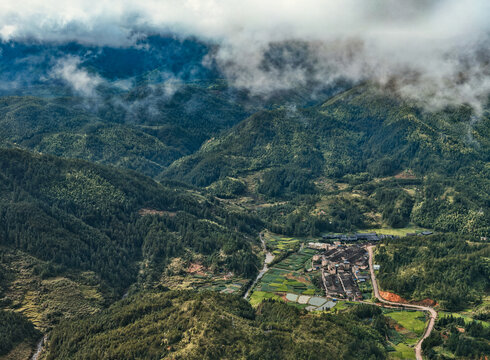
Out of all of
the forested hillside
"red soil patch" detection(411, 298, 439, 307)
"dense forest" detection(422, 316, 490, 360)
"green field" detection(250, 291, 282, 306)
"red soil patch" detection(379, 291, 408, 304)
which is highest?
the forested hillside

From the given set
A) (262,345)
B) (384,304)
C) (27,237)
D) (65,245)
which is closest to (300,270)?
(384,304)

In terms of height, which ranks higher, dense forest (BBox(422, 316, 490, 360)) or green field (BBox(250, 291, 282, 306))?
green field (BBox(250, 291, 282, 306))

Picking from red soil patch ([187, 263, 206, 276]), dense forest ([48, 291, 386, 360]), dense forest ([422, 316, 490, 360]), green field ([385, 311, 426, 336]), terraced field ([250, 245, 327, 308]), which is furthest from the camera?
red soil patch ([187, 263, 206, 276])

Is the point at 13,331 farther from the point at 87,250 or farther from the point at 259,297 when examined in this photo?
the point at 259,297

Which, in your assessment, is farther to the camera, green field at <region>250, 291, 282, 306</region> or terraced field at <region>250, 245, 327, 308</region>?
terraced field at <region>250, 245, 327, 308</region>

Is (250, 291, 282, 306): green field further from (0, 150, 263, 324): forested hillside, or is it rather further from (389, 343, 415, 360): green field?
(389, 343, 415, 360): green field

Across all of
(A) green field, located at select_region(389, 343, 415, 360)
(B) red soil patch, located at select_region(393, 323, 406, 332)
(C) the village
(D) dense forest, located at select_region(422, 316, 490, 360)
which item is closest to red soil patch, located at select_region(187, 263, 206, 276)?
(C) the village

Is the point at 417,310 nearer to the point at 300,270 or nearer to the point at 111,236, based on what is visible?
the point at 300,270
